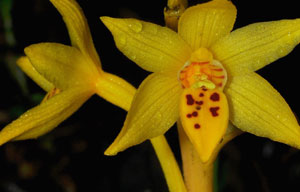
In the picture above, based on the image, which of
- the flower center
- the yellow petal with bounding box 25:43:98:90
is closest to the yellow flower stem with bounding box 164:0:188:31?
the flower center

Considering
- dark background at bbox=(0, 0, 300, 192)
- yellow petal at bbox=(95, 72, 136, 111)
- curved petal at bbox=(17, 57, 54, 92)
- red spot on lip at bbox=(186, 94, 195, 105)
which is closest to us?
red spot on lip at bbox=(186, 94, 195, 105)

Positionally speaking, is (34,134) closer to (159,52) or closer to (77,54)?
(77,54)

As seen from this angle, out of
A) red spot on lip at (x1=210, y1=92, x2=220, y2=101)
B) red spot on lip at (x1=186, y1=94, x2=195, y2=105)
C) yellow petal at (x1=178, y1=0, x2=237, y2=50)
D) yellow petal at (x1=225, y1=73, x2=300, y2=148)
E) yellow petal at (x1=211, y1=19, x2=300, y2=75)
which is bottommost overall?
yellow petal at (x1=225, y1=73, x2=300, y2=148)

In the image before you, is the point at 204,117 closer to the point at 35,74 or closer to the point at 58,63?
the point at 58,63

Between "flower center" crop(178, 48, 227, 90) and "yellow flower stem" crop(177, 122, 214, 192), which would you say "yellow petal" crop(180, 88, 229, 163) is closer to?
"flower center" crop(178, 48, 227, 90)

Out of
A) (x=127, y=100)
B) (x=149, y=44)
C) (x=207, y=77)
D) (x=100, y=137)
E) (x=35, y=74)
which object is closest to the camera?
(x=149, y=44)

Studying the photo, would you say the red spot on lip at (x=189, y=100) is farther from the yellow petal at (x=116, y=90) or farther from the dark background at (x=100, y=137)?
the dark background at (x=100, y=137)

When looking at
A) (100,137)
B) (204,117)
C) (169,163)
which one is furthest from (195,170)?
(100,137)
